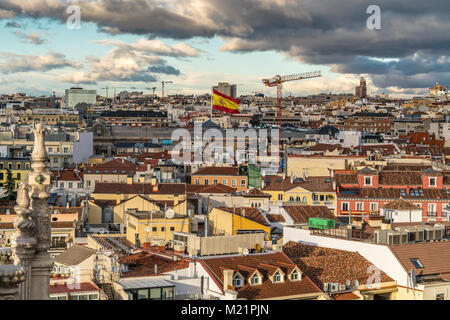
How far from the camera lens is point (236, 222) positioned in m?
26.4

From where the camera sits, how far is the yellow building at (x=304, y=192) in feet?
116

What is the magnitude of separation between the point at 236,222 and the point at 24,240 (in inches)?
800

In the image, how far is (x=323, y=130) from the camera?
292ft

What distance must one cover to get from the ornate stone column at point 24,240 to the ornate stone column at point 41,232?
57 millimetres

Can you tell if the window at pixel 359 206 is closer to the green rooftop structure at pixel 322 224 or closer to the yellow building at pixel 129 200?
the yellow building at pixel 129 200

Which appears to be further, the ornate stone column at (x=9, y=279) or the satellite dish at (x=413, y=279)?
the satellite dish at (x=413, y=279)

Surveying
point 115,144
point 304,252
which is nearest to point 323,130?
point 115,144

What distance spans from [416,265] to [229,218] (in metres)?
11.0

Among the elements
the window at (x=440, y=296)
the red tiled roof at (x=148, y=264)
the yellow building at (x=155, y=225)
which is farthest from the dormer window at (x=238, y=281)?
the yellow building at (x=155, y=225)

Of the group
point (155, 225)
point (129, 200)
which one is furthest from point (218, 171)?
point (155, 225)

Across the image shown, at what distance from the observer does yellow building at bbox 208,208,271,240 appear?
2591 cm

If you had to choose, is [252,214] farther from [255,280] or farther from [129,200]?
[255,280]

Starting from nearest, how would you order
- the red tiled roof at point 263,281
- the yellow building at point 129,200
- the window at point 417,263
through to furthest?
1. the red tiled roof at point 263,281
2. the window at point 417,263
3. the yellow building at point 129,200
